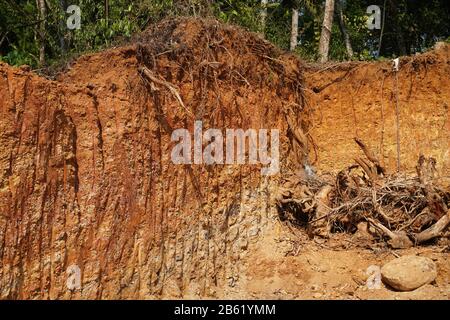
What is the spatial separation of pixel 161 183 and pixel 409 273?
3209mm

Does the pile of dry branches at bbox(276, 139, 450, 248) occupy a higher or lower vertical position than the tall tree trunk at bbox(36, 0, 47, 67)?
lower

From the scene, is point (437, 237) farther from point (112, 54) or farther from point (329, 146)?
point (112, 54)

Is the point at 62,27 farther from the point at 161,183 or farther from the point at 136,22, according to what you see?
the point at 161,183

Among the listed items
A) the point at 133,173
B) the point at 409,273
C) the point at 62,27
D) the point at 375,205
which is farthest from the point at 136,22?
the point at 409,273

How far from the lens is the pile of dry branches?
680cm

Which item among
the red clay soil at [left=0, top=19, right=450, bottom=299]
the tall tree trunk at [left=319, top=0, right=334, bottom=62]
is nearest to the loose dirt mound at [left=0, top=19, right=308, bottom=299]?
the red clay soil at [left=0, top=19, right=450, bottom=299]

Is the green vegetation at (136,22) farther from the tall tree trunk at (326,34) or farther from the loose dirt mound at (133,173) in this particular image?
the loose dirt mound at (133,173)

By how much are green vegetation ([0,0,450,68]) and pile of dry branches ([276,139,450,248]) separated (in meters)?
3.40

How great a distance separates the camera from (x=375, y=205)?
699cm

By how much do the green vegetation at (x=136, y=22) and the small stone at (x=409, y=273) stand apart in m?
4.81

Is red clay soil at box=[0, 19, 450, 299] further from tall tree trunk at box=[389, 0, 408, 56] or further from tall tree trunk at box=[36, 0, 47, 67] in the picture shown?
tall tree trunk at box=[389, 0, 408, 56]

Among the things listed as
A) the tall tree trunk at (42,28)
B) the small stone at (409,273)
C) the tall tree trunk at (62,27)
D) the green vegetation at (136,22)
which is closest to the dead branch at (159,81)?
the green vegetation at (136,22)

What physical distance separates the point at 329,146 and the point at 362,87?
4.35 feet

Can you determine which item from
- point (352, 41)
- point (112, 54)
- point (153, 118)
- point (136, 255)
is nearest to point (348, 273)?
point (136, 255)
